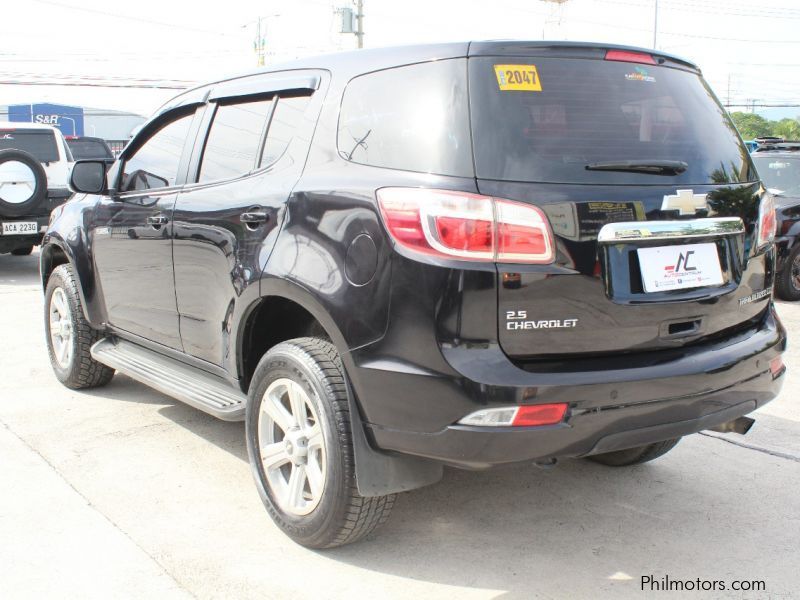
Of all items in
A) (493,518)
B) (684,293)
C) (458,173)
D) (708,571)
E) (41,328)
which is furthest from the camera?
(41,328)

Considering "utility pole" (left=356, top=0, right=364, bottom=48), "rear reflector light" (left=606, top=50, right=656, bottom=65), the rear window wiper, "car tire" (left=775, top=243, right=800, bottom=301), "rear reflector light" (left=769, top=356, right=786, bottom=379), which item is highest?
"utility pole" (left=356, top=0, right=364, bottom=48)

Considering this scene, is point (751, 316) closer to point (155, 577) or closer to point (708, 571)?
point (708, 571)

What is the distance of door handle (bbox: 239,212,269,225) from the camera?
3.32m

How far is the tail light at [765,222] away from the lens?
10.5 feet

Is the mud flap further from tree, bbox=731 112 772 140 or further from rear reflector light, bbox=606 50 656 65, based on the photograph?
tree, bbox=731 112 772 140

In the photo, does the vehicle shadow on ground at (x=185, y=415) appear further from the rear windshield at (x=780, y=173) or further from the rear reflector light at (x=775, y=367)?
the rear windshield at (x=780, y=173)

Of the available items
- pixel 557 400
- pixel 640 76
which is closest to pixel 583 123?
pixel 640 76

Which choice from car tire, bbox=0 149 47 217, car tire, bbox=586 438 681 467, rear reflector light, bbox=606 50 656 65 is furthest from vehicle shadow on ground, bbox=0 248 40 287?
rear reflector light, bbox=606 50 656 65

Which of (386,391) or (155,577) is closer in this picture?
(386,391)

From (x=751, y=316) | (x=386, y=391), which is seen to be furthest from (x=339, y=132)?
(x=751, y=316)

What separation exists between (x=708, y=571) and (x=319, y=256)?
1.79 metres

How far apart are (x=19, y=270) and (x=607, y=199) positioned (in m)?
10.9

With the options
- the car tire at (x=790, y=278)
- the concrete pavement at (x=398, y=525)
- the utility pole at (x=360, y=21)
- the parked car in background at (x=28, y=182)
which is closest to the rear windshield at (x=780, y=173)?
the car tire at (x=790, y=278)

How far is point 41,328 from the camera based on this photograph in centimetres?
752
